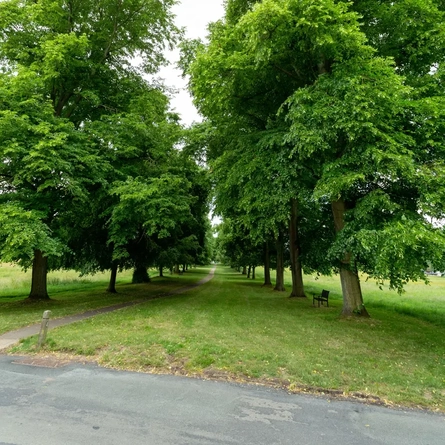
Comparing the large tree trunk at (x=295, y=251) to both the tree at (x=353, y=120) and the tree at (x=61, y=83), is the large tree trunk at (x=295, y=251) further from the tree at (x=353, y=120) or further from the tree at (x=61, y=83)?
the tree at (x=61, y=83)

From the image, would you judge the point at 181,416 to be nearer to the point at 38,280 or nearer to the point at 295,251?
the point at 38,280

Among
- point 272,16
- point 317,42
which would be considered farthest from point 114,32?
point 317,42

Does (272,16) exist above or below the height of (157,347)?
above

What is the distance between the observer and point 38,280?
48.0 feet

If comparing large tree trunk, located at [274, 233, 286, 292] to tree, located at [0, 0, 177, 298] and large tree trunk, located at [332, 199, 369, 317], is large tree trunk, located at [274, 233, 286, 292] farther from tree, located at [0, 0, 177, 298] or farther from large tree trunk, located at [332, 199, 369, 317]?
tree, located at [0, 0, 177, 298]

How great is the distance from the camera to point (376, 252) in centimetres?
708

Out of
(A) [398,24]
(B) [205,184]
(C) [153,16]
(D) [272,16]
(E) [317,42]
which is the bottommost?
(B) [205,184]

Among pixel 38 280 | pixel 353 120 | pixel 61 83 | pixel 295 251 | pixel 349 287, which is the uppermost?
pixel 61 83

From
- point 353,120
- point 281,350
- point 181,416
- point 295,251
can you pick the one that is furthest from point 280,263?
point 181,416

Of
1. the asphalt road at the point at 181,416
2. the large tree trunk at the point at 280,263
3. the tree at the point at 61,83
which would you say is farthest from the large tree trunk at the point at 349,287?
the large tree trunk at the point at 280,263

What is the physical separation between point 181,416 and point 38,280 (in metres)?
13.5

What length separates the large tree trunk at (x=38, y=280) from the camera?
14.4 m

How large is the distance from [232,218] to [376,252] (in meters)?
9.11

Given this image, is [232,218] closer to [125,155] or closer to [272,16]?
[125,155]
